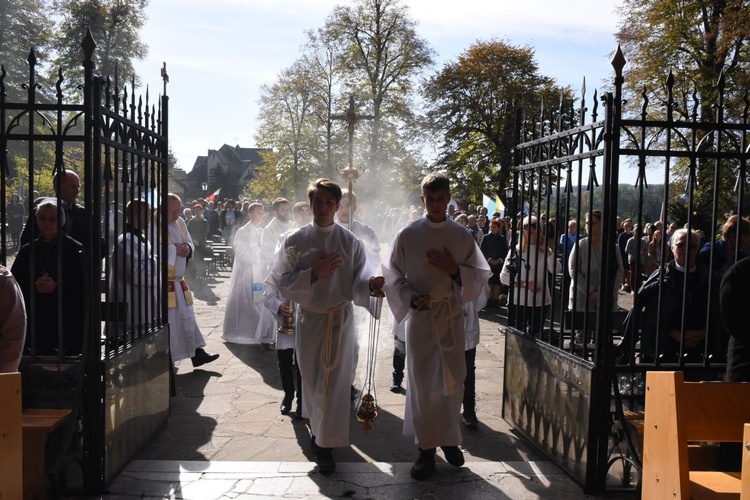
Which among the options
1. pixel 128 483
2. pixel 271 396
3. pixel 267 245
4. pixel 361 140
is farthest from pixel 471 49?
pixel 128 483

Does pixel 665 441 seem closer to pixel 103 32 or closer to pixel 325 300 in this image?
pixel 325 300

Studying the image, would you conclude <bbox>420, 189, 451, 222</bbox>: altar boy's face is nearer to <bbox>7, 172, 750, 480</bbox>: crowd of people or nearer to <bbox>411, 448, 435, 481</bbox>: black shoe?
<bbox>7, 172, 750, 480</bbox>: crowd of people

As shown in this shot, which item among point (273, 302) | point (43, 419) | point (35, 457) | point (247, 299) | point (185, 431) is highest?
point (273, 302)

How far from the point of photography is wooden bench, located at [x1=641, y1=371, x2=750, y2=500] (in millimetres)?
3297

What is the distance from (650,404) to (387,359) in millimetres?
5867

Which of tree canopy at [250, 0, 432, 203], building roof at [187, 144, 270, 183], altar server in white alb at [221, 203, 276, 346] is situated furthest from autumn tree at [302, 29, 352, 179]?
building roof at [187, 144, 270, 183]

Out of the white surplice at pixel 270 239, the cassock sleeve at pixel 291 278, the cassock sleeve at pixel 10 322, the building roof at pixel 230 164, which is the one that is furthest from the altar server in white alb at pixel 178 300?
the building roof at pixel 230 164

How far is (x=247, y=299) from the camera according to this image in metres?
10.2

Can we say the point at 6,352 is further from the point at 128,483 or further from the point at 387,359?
the point at 387,359

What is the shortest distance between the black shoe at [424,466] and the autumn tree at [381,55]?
29.9 m

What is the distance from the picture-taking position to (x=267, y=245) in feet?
31.4

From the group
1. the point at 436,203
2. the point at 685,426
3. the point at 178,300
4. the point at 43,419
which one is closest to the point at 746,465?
the point at 685,426

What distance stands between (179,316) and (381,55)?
28.8 metres

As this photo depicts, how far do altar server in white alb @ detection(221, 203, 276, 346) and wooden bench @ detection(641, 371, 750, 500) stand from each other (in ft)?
22.4
